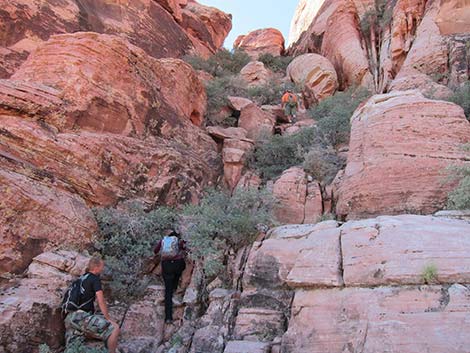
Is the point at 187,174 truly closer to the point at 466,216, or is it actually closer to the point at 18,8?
the point at 466,216

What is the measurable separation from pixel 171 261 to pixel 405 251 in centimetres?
356

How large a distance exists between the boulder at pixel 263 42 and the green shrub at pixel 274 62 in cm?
164

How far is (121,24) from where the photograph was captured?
1719cm

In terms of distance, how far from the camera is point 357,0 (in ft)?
69.9

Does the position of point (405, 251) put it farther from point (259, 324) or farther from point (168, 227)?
point (168, 227)

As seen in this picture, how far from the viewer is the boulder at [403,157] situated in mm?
6902

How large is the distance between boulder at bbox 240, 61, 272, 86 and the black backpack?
15.0 metres

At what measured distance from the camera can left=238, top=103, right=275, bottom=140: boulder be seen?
504 inches

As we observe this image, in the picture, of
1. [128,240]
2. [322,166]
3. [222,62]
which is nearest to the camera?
[128,240]

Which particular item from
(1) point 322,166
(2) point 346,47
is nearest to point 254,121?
(1) point 322,166

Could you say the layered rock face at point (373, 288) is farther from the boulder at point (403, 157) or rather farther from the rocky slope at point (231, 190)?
the boulder at point (403, 157)

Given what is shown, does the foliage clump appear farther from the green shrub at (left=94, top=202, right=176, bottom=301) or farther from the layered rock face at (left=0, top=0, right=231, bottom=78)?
the layered rock face at (left=0, top=0, right=231, bottom=78)

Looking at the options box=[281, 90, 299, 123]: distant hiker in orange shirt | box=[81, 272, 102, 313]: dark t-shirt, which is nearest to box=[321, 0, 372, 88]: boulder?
box=[281, 90, 299, 123]: distant hiker in orange shirt

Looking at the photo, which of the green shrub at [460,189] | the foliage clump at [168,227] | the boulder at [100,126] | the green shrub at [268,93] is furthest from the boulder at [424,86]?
the green shrub at [268,93]
